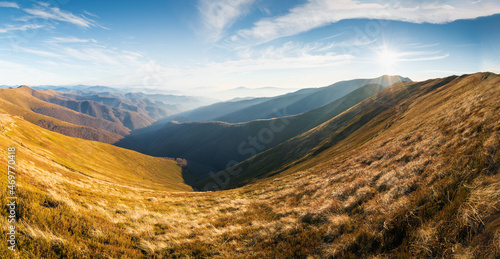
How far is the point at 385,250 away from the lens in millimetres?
6094

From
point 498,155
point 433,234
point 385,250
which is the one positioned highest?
point 498,155

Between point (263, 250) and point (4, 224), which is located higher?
point (4, 224)

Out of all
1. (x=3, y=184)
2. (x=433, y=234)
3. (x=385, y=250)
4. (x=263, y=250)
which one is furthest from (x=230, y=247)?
(x=3, y=184)

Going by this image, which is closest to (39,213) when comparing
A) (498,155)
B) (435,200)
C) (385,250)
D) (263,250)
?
(263,250)

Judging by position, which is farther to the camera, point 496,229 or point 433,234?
point 433,234

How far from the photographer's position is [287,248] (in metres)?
8.16

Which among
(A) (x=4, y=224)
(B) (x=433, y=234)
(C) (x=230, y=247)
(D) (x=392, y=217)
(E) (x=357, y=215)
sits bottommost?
(C) (x=230, y=247)

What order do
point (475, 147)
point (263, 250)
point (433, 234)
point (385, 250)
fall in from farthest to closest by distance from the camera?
point (475, 147) < point (263, 250) < point (385, 250) < point (433, 234)

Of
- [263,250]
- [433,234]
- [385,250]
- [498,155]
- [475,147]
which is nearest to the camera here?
[433,234]

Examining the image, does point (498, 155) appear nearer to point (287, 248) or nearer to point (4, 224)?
point (287, 248)

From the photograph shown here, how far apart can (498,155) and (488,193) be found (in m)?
4.15

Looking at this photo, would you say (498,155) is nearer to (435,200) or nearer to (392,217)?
(435,200)

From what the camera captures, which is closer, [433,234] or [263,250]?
[433,234]

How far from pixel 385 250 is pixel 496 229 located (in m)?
2.86
